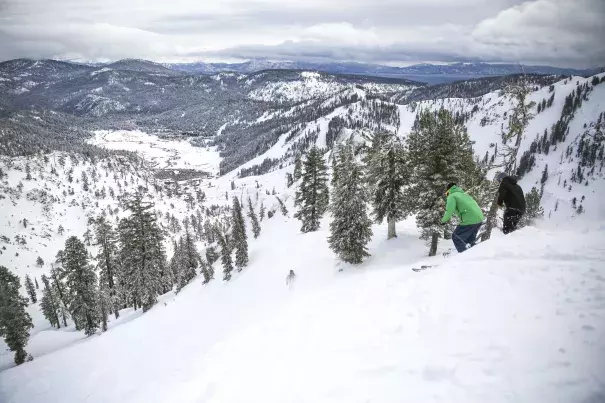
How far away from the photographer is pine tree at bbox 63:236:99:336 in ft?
111

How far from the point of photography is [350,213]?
25328 millimetres

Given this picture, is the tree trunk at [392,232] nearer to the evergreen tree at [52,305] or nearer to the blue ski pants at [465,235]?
the blue ski pants at [465,235]

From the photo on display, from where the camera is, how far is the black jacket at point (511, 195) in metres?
13.3

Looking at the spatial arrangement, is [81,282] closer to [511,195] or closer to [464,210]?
[464,210]

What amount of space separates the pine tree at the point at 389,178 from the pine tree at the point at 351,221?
135cm

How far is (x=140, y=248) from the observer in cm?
3300

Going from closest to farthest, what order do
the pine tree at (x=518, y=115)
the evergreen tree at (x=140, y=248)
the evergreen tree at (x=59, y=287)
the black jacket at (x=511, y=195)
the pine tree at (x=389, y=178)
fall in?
the black jacket at (x=511, y=195) < the pine tree at (x=518, y=115) < the pine tree at (x=389, y=178) < the evergreen tree at (x=140, y=248) < the evergreen tree at (x=59, y=287)

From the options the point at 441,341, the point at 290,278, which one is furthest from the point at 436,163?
the point at 441,341

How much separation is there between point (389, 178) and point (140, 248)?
26206 millimetres

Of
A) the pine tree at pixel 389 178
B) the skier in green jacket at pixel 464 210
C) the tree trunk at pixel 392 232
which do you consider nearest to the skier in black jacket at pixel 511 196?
the skier in green jacket at pixel 464 210

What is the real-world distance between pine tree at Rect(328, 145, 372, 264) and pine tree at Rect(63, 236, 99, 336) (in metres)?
28.1

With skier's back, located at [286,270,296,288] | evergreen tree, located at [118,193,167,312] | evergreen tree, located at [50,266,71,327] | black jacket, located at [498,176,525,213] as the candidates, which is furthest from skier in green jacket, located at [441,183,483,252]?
evergreen tree, located at [50,266,71,327]

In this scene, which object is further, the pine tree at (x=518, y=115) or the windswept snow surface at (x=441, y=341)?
the pine tree at (x=518, y=115)

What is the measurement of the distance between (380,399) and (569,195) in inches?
9284
